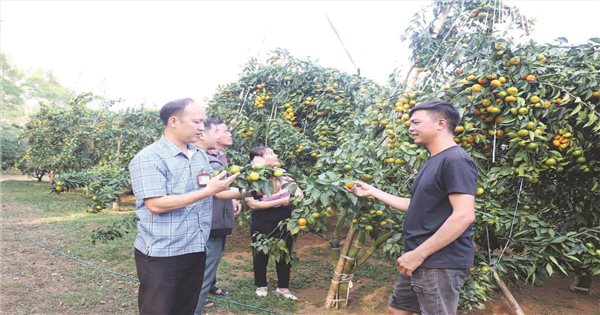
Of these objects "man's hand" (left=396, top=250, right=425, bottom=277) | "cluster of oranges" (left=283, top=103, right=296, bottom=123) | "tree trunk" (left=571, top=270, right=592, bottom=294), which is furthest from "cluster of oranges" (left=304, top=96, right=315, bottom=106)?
"tree trunk" (left=571, top=270, right=592, bottom=294)

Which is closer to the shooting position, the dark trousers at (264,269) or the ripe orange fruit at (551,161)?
the ripe orange fruit at (551,161)

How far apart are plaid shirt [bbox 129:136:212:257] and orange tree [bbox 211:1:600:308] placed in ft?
1.92

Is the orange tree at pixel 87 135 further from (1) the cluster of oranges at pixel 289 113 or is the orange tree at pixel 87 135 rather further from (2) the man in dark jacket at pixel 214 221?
(2) the man in dark jacket at pixel 214 221

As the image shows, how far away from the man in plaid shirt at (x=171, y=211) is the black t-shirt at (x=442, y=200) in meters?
0.84

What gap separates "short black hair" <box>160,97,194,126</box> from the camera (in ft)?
6.12

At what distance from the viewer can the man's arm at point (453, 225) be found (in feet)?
5.19

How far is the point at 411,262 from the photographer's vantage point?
66.9 inches

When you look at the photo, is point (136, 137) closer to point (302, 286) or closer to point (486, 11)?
point (302, 286)

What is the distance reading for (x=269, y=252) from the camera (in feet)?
10.2

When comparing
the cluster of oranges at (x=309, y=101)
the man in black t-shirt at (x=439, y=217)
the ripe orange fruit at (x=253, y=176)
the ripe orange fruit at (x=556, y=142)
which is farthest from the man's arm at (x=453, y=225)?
the cluster of oranges at (x=309, y=101)

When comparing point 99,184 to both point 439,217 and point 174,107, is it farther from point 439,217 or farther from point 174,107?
point 439,217

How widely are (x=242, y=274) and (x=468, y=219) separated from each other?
3175mm

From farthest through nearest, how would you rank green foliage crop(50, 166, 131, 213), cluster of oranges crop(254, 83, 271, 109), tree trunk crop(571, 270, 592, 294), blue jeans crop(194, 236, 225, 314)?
cluster of oranges crop(254, 83, 271, 109) → tree trunk crop(571, 270, 592, 294) → green foliage crop(50, 166, 131, 213) → blue jeans crop(194, 236, 225, 314)

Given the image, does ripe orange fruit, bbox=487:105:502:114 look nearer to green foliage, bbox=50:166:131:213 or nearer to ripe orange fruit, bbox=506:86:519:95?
ripe orange fruit, bbox=506:86:519:95
